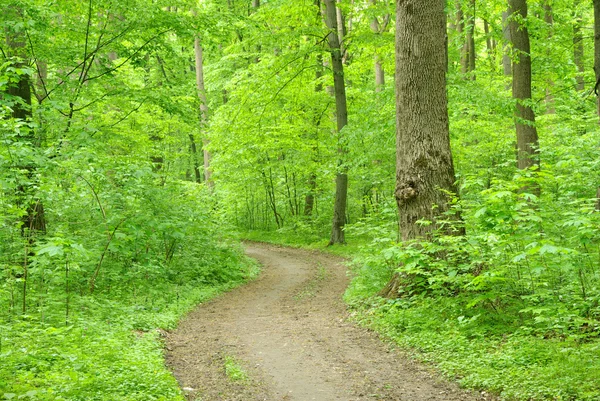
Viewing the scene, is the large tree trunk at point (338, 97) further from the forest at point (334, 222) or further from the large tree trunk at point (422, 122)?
the large tree trunk at point (422, 122)

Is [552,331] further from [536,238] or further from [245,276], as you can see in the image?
[245,276]

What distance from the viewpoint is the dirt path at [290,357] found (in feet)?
16.6

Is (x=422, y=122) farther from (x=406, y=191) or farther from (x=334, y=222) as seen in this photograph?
(x=334, y=222)

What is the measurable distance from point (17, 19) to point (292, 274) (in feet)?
29.7

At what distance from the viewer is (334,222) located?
61.7ft

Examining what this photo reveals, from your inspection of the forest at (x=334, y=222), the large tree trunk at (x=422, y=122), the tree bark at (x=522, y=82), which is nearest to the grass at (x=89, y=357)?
the forest at (x=334, y=222)

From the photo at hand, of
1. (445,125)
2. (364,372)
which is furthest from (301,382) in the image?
(445,125)

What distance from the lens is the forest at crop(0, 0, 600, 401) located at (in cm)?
523

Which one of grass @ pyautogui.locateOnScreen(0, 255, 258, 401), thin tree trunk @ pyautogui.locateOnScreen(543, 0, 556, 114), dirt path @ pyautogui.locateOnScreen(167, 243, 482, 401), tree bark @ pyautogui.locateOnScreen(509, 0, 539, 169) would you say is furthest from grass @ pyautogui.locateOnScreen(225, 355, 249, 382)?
thin tree trunk @ pyautogui.locateOnScreen(543, 0, 556, 114)

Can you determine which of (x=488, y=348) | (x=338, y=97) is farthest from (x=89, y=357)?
(x=338, y=97)

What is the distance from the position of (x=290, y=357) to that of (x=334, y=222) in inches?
496

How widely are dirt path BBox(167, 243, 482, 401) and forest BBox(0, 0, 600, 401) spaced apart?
0.32 m

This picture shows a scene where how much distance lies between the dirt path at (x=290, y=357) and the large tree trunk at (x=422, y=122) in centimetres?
214

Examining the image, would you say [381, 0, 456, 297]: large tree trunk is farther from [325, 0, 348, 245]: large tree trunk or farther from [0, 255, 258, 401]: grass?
[325, 0, 348, 245]: large tree trunk
